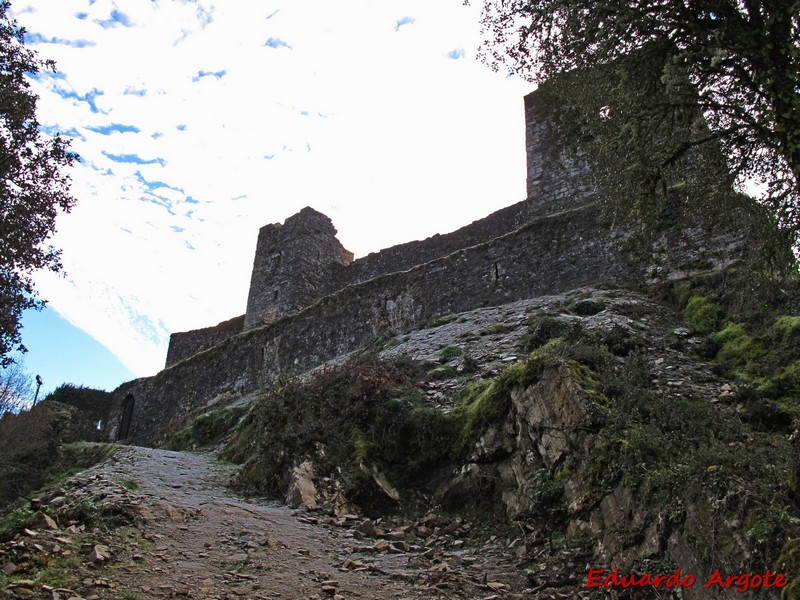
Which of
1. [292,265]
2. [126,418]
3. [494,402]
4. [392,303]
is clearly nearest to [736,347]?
[494,402]

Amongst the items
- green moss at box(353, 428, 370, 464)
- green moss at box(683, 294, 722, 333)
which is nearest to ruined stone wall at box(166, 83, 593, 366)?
green moss at box(683, 294, 722, 333)

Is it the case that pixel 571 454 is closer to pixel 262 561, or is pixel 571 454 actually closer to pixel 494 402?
pixel 494 402

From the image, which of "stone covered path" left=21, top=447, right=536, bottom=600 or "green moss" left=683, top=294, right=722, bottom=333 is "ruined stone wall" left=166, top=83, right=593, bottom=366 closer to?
"green moss" left=683, top=294, right=722, bottom=333

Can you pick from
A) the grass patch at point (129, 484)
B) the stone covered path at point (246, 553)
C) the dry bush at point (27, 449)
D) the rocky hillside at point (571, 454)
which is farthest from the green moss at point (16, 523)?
the dry bush at point (27, 449)

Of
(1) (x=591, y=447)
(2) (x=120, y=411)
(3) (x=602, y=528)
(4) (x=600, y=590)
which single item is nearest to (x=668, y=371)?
(1) (x=591, y=447)

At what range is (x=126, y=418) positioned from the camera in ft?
88.4

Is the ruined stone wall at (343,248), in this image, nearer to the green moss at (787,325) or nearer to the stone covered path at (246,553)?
the green moss at (787,325)

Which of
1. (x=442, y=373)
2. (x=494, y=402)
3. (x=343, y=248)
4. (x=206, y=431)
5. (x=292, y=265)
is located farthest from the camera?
(x=343, y=248)

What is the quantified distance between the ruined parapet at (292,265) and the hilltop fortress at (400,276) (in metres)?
0.06

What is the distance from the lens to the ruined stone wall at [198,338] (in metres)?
29.5

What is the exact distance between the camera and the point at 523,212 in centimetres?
1938

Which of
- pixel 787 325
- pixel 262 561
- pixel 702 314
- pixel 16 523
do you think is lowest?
pixel 262 561

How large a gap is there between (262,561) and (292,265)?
19.6m

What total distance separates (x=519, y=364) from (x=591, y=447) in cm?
199
